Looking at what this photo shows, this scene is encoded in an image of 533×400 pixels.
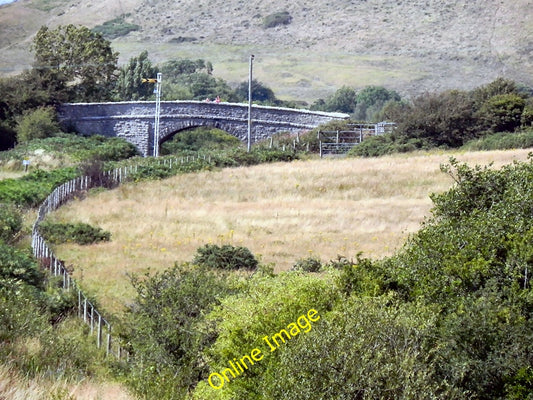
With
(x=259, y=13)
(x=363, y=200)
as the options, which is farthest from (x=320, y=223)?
(x=259, y=13)

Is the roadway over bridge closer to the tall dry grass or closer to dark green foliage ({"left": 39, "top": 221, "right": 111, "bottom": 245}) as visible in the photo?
dark green foliage ({"left": 39, "top": 221, "right": 111, "bottom": 245})

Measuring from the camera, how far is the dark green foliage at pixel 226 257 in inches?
938

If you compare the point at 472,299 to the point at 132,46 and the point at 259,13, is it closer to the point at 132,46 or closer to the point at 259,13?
the point at 132,46

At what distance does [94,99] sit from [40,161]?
24.4 m

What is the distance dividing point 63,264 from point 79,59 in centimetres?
4997

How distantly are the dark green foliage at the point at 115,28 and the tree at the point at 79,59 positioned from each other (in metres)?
62.5

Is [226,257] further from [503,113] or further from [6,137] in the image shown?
[6,137]

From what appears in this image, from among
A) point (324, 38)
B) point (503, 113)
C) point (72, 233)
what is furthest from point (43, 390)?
point (324, 38)

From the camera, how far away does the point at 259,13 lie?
142m

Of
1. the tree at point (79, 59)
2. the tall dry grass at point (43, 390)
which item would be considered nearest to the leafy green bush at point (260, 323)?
the tall dry grass at point (43, 390)

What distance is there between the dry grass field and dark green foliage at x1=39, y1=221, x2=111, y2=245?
18.3 inches

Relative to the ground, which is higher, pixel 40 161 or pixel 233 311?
pixel 233 311

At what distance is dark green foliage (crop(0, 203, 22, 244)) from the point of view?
26.0 meters

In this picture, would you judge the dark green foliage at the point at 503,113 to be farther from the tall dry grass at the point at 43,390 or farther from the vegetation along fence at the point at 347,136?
the tall dry grass at the point at 43,390
